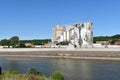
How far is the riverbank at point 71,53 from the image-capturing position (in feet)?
368

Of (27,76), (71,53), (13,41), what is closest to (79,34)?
(71,53)

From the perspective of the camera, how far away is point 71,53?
417ft

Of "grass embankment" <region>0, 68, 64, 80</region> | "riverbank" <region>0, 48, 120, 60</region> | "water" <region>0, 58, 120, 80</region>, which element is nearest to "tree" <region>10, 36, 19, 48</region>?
"riverbank" <region>0, 48, 120, 60</region>

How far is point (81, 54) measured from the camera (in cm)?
12125

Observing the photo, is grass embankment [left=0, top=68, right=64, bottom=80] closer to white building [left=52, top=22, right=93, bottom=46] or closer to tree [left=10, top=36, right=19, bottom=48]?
white building [left=52, top=22, right=93, bottom=46]

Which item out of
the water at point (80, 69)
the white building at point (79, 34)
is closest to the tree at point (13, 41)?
the white building at point (79, 34)

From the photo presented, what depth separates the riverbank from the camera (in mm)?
112250

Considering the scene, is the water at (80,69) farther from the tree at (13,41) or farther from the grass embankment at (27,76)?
the tree at (13,41)

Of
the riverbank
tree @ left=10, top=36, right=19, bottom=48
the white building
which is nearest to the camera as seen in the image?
the riverbank

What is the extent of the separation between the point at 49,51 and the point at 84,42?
99.0 feet

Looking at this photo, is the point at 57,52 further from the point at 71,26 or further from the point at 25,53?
the point at 71,26

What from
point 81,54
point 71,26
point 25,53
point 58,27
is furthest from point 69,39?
point 81,54

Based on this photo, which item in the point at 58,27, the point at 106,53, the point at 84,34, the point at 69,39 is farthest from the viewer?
the point at 58,27

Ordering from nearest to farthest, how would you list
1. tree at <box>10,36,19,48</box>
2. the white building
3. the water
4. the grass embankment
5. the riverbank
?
the grass embankment → the water → the riverbank → the white building → tree at <box>10,36,19,48</box>
